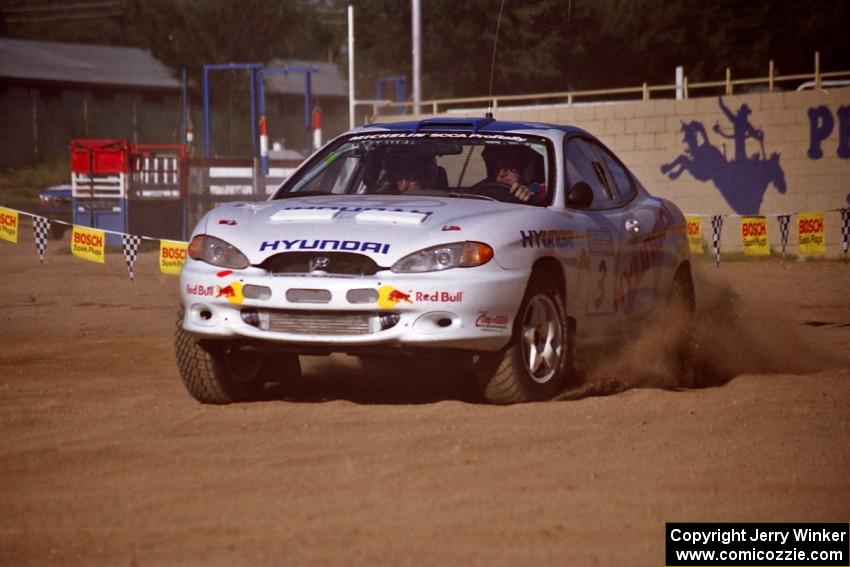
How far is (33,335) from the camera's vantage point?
11750mm

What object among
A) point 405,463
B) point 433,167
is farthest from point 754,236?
point 405,463

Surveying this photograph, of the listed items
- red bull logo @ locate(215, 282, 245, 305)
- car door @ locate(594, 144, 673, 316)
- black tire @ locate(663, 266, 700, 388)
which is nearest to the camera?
red bull logo @ locate(215, 282, 245, 305)

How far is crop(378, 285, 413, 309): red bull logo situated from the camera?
7008mm

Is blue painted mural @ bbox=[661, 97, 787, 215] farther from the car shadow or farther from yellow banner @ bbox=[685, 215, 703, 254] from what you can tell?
the car shadow

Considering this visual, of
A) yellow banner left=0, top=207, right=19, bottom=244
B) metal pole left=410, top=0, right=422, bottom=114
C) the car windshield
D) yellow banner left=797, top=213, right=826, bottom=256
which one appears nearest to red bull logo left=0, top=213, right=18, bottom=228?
yellow banner left=0, top=207, right=19, bottom=244

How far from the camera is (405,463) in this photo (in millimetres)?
5875

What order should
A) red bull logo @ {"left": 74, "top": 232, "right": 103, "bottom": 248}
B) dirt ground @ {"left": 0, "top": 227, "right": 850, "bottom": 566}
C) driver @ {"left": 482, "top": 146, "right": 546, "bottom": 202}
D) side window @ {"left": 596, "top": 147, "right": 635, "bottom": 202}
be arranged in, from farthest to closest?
red bull logo @ {"left": 74, "top": 232, "right": 103, "bottom": 248}
side window @ {"left": 596, "top": 147, "right": 635, "bottom": 202}
driver @ {"left": 482, "top": 146, "right": 546, "bottom": 202}
dirt ground @ {"left": 0, "top": 227, "right": 850, "bottom": 566}

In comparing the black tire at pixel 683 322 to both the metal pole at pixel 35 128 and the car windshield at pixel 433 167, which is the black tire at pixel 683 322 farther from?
the metal pole at pixel 35 128

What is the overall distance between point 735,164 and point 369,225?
18.0 meters

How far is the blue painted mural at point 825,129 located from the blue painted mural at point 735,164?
2.31ft

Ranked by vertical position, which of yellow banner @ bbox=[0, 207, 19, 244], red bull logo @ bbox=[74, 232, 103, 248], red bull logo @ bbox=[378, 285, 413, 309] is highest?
yellow banner @ bbox=[0, 207, 19, 244]

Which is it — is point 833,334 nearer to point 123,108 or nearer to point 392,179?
point 392,179

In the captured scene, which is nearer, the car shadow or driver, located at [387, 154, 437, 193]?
the car shadow

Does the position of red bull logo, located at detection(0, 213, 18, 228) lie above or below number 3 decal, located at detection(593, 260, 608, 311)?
above
